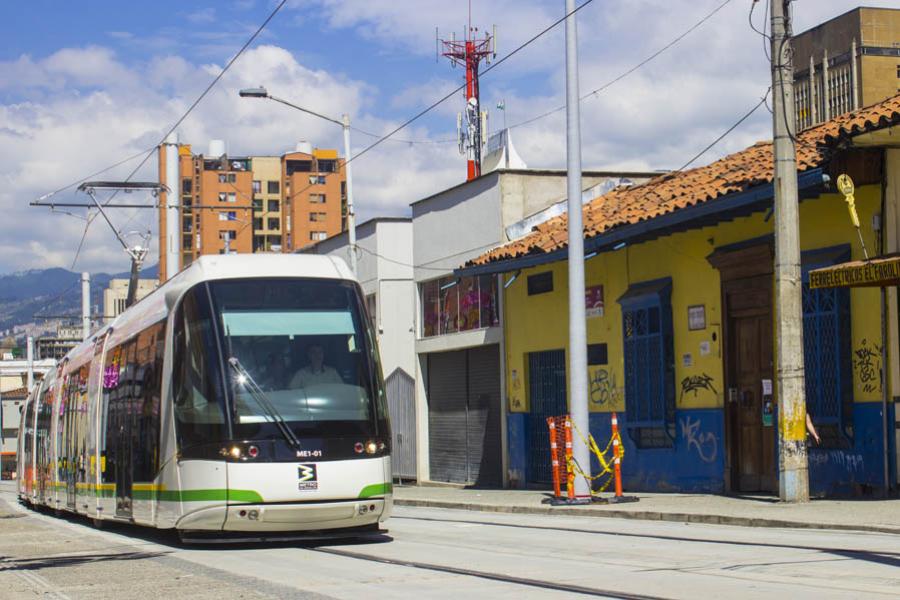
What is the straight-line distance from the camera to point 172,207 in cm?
3647

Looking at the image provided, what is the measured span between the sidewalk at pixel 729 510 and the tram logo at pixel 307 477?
522 cm

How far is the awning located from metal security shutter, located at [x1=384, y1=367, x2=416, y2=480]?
18.0 m

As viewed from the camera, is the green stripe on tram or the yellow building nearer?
the green stripe on tram

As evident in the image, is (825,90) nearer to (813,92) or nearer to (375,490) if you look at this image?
(813,92)

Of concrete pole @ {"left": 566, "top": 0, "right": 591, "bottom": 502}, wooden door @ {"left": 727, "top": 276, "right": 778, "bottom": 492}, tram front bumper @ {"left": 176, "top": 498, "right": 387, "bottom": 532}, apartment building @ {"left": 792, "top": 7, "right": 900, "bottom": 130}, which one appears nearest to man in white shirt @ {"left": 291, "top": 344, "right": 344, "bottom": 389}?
tram front bumper @ {"left": 176, "top": 498, "right": 387, "bottom": 532}

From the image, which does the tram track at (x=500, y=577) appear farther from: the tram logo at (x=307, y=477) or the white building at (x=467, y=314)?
the white building at (x=467, y=314)

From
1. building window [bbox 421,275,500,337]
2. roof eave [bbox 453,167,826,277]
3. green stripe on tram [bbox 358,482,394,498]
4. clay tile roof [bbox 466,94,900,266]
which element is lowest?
green stripe on tram [bbox 358,482,394,498]

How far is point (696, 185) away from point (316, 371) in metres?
10.5

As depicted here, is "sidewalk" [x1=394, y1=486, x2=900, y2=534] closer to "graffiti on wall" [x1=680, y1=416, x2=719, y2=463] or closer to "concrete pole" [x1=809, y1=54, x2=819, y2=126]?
"graffiti on wall" [x1=680, y1=416, x2=719, y2=463]

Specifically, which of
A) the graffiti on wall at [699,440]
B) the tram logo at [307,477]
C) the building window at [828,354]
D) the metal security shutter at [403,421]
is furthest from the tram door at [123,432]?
the metal security shutter at [403,421]

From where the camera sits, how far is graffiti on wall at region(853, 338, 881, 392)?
17.3 metres

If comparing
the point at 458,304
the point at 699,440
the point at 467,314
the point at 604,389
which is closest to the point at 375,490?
the point at 699,440

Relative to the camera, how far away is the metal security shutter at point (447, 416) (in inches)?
1231

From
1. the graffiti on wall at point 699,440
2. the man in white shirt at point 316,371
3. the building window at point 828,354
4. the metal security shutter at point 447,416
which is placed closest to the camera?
the man in white shirt at point 316,371
